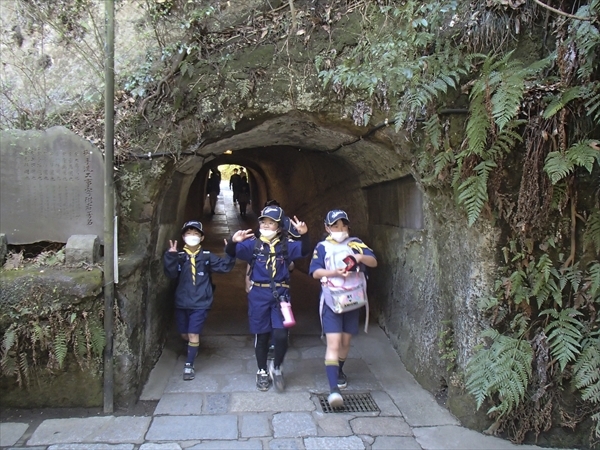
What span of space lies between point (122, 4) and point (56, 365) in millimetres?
3952

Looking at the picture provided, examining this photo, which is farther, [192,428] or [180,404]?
[180,404]

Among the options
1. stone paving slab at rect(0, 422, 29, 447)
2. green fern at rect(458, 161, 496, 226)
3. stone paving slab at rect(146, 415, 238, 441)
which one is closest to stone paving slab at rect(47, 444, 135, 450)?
stone paving slab at rect(146, 415, 238, 441)

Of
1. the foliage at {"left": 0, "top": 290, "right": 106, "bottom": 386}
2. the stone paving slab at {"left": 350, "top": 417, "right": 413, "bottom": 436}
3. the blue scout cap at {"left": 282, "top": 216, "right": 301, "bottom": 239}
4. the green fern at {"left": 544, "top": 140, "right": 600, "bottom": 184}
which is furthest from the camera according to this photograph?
the blue scout cap at {"left": 282, "top": 216, "right": 301, "bottom": 239}

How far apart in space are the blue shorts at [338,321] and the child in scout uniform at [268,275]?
412mm

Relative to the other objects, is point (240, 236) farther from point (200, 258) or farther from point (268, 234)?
point (200, 258)

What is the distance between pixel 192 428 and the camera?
377 centimetres

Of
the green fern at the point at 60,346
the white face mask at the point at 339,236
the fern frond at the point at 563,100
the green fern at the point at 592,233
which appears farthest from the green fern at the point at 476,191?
the green fern at the point at 60,346

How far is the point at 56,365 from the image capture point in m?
3.79

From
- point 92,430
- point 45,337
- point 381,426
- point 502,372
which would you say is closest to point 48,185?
point 45,337

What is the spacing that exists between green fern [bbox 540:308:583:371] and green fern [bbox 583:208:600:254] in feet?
1.81

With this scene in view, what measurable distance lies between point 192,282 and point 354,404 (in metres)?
2.07

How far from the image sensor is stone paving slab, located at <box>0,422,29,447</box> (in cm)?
349

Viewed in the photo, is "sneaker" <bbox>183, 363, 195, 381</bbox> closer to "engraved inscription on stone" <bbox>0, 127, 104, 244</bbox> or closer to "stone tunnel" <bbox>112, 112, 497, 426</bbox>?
"stone tunnel" <bbox>112, 112, 497, 426</bbox>

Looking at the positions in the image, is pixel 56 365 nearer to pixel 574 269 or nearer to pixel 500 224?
pixel 500 224
